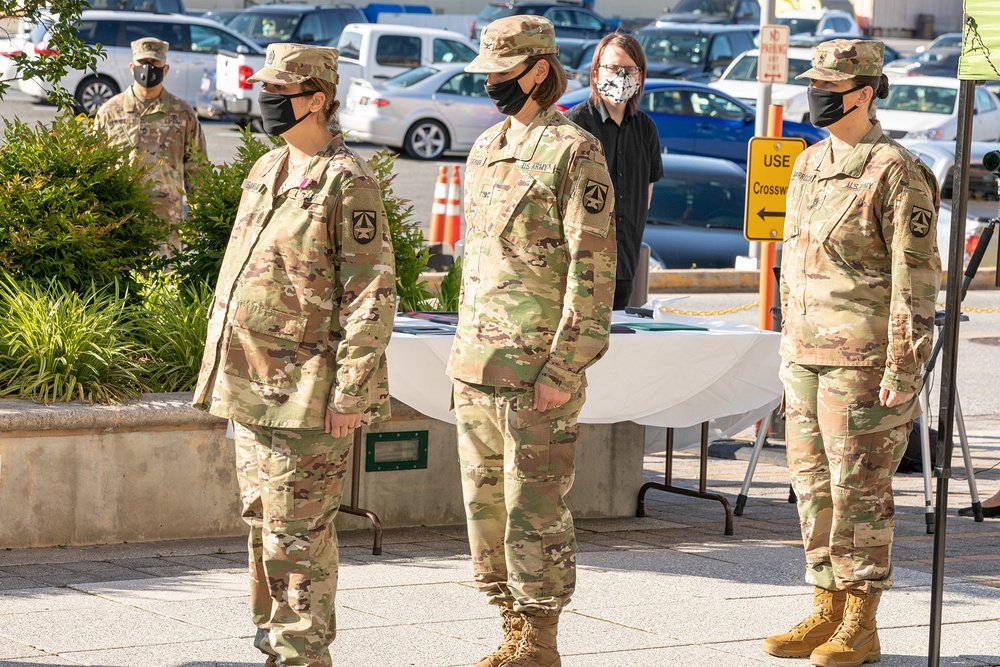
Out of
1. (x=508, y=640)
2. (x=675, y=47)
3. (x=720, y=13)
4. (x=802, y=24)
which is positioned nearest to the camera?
(x=508, y=640)

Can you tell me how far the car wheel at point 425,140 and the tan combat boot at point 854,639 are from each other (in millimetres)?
20365

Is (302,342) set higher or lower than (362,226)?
lower

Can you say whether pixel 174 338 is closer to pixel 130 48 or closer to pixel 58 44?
pixel 58 44

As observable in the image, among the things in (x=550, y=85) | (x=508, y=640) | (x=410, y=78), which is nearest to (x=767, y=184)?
(x=550, y=85)

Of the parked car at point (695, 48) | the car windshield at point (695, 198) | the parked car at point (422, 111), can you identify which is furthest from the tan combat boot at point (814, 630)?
the parked car at point (695, 48)

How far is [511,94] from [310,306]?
991 millimetres

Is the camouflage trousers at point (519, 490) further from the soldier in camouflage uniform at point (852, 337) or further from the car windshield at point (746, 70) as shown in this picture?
the car windshield at point (746, 70)

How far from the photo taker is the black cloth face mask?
4.89 meters

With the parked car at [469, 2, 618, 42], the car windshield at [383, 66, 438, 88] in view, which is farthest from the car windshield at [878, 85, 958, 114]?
the parked car at [469, 2, 618, 42]

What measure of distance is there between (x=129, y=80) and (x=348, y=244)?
2319 centimetres

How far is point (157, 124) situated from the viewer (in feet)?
35.5

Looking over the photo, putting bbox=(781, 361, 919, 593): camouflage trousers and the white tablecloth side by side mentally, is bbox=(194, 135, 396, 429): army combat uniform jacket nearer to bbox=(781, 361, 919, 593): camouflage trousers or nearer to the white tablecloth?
bbox=(781, 361, 919, 593): camouflage trousers

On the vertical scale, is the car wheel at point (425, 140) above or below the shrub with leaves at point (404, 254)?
above

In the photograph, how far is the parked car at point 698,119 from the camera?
78.0 feet
